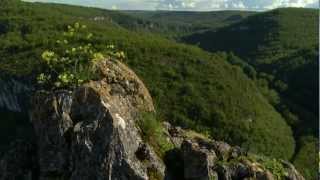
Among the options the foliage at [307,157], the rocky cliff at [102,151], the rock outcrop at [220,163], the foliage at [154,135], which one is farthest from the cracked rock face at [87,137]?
the foliage at [307,157]

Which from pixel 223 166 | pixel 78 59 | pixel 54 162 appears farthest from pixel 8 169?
pixel 223 166

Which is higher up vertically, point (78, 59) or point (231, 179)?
point (78, 59)

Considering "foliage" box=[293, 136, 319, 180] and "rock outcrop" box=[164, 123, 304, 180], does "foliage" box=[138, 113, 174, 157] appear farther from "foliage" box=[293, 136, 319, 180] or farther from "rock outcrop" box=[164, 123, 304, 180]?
"foliage" box=[293, 136, 319, 180]

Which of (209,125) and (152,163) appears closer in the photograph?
(152,163)

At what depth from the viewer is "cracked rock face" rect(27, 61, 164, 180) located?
22.2 meters

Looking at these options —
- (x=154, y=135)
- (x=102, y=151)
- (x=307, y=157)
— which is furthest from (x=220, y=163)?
(x=307, y=157)

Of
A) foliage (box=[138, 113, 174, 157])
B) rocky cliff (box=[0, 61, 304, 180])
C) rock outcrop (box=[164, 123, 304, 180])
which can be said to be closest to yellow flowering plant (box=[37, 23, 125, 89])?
rocky cliff (box=[0, 61, 304, 180])

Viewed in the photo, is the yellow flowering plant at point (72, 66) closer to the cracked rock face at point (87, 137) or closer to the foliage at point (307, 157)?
the cracked rock face at point (87, 137)

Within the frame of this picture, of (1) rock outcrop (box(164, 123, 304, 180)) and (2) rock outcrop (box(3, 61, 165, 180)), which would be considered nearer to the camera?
(2) rock outcrop (box(3, 61, 165, 180))

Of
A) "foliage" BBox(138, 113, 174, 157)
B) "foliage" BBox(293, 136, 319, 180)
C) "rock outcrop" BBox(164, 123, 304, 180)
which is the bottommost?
"foliage" BBox(293, 136, 319, 180)

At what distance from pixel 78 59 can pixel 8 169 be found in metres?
4.05

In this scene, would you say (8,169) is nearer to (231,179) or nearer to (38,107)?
(38,107)

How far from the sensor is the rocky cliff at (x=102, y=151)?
73.2ft

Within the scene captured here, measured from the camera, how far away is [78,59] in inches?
971
